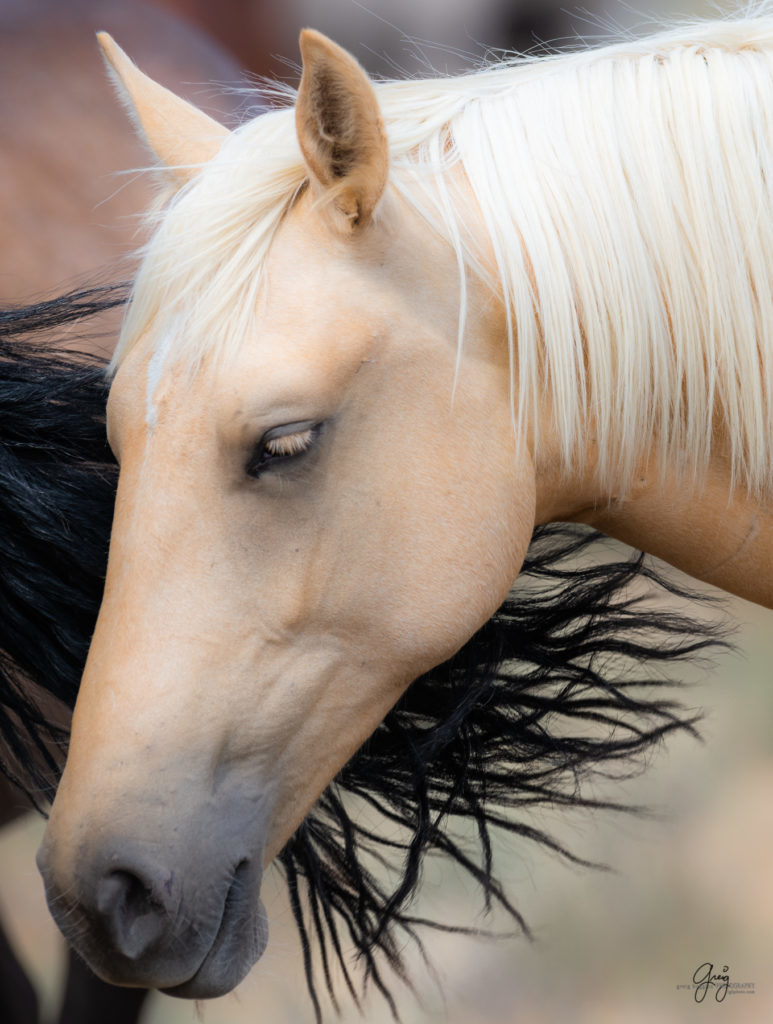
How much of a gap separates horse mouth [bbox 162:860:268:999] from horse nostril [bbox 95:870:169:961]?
0.05 metres

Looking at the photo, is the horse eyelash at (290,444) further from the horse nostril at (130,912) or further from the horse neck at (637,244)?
the horse nostril at (130,912)

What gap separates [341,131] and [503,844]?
153cm

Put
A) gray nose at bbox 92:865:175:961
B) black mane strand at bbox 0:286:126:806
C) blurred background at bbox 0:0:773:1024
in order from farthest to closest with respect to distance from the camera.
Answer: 1. blurred background at bbox 0:0:773:1024
2. black mane strand at bbox 0:286:126:806
3. gray nose at bbox 92:865:175:961

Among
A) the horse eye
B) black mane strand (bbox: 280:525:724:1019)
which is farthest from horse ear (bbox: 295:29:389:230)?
black mane strand (bbox: 280:525:724:1019)

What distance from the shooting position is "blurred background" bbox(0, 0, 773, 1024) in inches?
57.0

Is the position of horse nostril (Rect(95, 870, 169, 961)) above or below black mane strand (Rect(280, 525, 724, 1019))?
above

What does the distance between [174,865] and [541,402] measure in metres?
0.44

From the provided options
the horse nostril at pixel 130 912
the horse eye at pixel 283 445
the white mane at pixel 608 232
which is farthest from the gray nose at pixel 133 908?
the white mane at pixel 608 232

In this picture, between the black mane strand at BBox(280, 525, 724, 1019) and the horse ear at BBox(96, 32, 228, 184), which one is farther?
the black mane strand at BBox(280, 525, 724, 1019)

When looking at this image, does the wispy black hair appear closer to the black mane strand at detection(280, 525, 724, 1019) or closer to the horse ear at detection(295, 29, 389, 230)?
the black mane strand at detection(280, 525, 724, 1019)

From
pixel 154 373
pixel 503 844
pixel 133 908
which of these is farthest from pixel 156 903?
pixel 503 844

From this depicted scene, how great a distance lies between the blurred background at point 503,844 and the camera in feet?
4.75

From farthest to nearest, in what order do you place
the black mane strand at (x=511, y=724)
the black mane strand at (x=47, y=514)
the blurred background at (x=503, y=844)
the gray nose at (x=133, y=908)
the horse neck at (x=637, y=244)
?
the blurred background at (x=503, y=844) < the black mane strand at (x=511, y=724) < the black mane strand at (x=47, y=514) < the horse neck at (x=637, y=244) < the gray nose at (x=133, y=908)

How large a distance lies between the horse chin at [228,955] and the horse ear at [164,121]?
1.92ft
